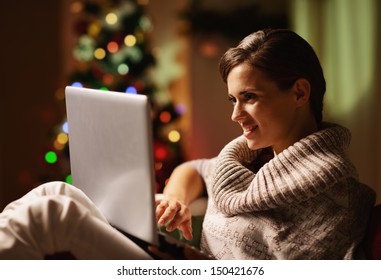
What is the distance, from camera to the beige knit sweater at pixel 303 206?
1.50 metres

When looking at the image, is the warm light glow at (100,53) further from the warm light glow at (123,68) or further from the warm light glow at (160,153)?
the warm light glow at (160,153)

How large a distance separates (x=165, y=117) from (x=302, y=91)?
1873 millimetres

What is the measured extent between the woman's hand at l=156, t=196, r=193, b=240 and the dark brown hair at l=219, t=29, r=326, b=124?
391 mm

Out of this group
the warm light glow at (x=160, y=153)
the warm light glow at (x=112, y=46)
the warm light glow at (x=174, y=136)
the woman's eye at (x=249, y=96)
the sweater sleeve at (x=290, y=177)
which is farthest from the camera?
the warm light glow at (x=174, y=136)

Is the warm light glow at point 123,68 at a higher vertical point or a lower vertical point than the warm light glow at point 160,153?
higher

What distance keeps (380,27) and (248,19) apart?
2.47ft

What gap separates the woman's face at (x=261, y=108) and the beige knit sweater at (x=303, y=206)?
0.08 m

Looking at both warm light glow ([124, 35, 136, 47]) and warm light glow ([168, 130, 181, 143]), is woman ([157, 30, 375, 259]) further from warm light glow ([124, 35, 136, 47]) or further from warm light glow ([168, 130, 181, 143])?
warm light glow ([168, 130, 181, 143])

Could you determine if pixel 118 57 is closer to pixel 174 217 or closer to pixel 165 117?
pixel 165 117

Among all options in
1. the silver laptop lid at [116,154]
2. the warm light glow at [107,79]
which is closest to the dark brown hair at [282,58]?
the silver laptop lid at [116,154]

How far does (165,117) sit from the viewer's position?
3.41 m

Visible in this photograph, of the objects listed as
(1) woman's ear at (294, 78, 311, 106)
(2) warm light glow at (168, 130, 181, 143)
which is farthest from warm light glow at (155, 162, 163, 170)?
(1) woman's ear at (294, 78, 311, 106)

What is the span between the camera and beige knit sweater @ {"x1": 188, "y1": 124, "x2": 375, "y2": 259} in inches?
59.1

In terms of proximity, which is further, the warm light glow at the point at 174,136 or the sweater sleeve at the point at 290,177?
the warm light glow at the point at 174,136
